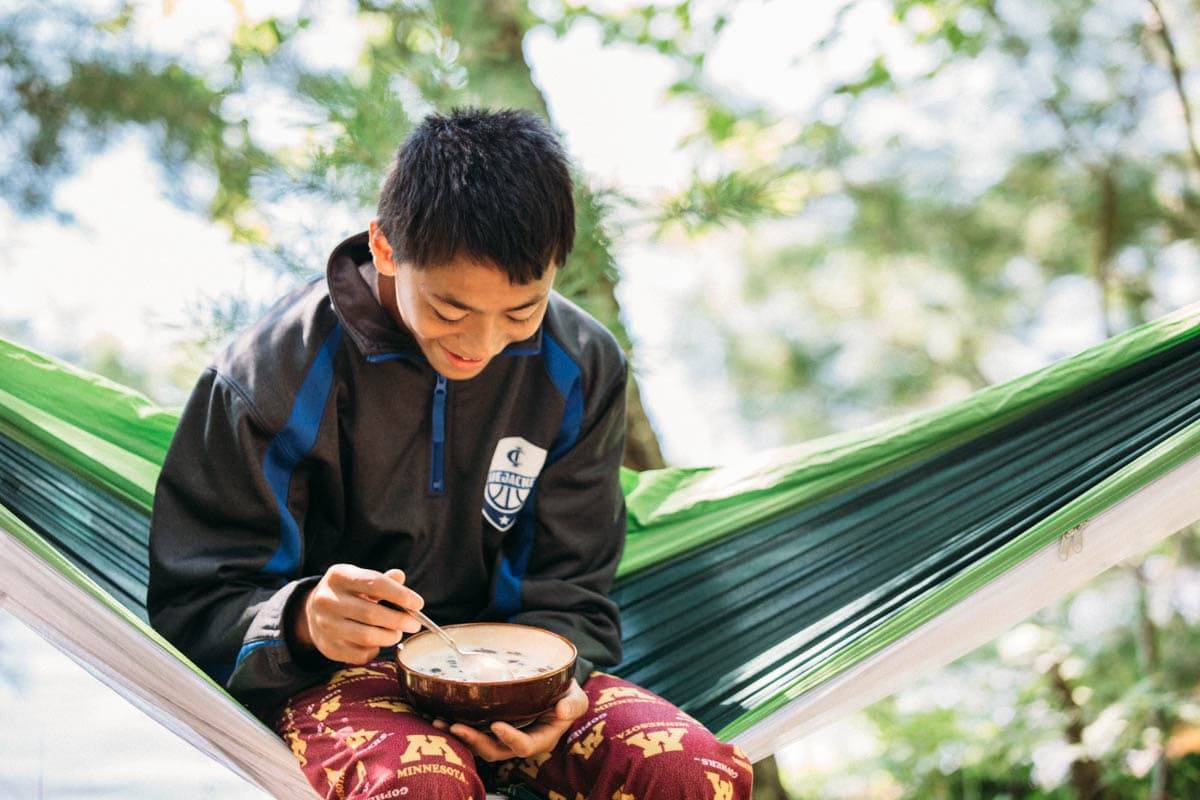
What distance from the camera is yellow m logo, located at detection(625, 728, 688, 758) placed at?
131 centimetres

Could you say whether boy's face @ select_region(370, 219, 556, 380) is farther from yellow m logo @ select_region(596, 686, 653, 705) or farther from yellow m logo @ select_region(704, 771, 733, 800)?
yellow m logo @ select_region(704, 771, 733, 800)

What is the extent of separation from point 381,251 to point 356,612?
1.31ft

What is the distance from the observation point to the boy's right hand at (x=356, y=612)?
1.21 metres

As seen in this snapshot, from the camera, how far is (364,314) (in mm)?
1441

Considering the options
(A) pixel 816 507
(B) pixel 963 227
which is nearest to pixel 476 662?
(A) pixel 816 507

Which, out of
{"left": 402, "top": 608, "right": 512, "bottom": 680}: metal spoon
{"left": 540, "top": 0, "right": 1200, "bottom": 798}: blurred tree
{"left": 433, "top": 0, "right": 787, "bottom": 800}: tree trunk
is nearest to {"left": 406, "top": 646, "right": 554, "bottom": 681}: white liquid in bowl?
{"left": 402, "top": 608, "right": 512, "bottom": 680}: metal spoon

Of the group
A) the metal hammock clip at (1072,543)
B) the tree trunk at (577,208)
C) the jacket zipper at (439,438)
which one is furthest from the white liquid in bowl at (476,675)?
the tree trunk at (577,208)

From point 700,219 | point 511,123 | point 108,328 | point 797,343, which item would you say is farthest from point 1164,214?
point 108,328

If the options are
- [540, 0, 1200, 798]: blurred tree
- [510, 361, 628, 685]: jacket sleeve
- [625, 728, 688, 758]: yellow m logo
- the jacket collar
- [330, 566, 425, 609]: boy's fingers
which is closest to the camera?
[330, 566, 425, 609]: boy's fingers

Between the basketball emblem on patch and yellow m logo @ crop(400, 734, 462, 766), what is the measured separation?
1.17 ft

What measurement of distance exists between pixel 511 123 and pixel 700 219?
1.09 metres

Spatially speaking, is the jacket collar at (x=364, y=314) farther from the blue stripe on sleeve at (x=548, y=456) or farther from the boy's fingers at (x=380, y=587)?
the boy's fingers at (x=380, y=587)

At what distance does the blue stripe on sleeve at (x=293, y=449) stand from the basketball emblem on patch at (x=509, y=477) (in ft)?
0.72

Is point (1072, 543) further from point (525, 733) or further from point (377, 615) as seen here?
point (377, 615)
